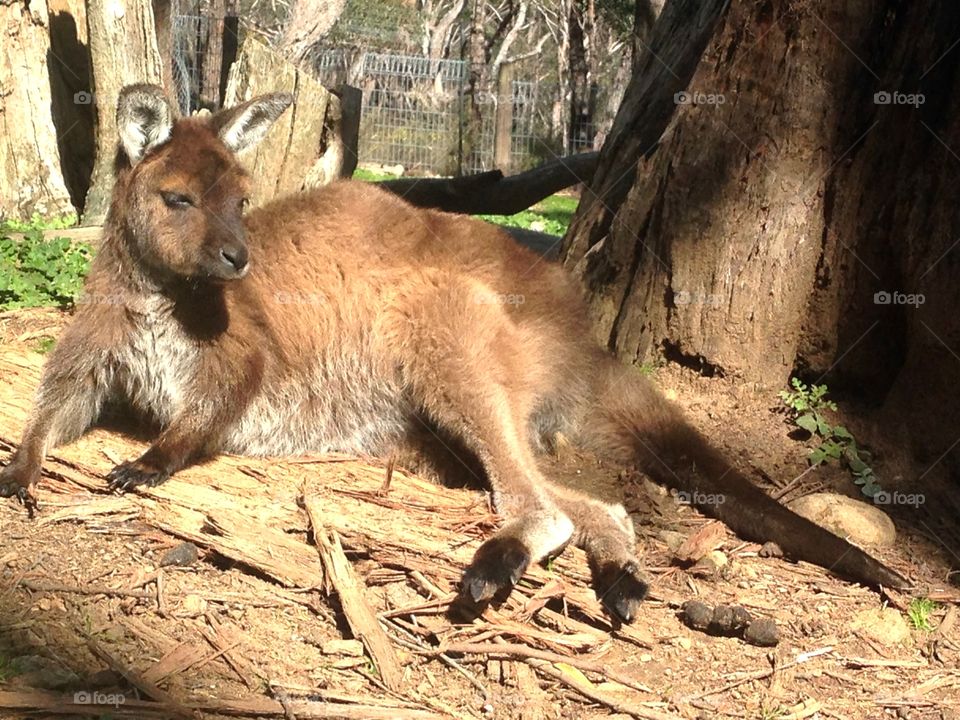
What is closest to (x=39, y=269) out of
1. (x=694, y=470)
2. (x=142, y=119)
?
(x=142, y=119)

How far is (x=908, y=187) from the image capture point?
197 inches

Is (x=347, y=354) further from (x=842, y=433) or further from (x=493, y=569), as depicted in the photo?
(x=842, y=433)

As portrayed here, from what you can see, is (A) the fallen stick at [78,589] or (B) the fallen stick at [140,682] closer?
(B) the fallen stick at [140,682]

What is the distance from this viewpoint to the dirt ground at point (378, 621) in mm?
3588

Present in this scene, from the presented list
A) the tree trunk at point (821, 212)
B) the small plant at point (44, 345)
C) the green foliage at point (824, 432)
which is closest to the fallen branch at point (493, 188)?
the small plant at point (44, 345)

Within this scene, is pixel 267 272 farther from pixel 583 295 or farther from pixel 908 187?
pixel 908 187

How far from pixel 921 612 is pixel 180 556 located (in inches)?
117

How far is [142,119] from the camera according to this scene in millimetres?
4852

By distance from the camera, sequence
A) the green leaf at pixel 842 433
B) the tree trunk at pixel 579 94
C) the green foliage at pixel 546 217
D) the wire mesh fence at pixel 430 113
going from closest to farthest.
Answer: the green leaf at pixel 842 433 → the green foliage at pixel 546 217 → the wire mesh fence at pixel 430 113 → the tree trunk at pixel 579 94

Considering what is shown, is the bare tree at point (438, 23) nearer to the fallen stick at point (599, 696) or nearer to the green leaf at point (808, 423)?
the green leaf at point (808, 423)

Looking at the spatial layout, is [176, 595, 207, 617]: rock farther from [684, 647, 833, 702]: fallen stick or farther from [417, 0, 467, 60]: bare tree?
[417, 0, 467, 60]: bare tree

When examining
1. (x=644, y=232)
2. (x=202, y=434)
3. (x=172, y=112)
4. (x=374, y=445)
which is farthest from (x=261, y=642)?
(x=644, y=232)

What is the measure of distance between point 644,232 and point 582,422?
111 centimetres

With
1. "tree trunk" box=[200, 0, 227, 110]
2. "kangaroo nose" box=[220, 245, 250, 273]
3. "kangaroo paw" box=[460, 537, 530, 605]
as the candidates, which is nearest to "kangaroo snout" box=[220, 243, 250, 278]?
"kangaroo nose" box=[220, 245, 250, 273]
